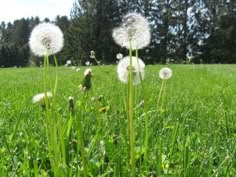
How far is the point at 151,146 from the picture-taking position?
2092mm

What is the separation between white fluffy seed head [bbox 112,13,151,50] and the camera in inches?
52.9

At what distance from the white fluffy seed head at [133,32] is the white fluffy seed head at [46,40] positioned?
0.53 feet

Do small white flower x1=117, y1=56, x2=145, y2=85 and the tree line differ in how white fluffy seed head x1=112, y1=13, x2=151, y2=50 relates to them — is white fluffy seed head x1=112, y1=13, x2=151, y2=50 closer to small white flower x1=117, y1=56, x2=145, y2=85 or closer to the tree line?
small white flower x1=117, y1=56, x2=145, y2=85

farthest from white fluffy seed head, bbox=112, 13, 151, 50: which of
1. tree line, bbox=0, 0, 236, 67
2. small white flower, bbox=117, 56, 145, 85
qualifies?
tree line, bbox=0, 0, 236, 67

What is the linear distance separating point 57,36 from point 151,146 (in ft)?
2.68

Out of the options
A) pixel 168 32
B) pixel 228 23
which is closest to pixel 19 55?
pixel 168 32

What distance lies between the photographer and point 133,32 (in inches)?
52.9

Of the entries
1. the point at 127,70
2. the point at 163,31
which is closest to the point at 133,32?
the point at 127,70

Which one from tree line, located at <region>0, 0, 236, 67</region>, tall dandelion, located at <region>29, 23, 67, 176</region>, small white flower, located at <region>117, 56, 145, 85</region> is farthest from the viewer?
tree line, located at <region>0, 0, 236, 67</region>

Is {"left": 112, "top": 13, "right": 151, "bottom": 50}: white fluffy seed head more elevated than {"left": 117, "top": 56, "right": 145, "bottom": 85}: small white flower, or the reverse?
{"left": 112, "top": 13, "right": 151, "bottom": 50}: white fluffy seed head

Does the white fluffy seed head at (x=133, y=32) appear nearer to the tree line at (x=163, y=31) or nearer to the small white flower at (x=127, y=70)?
the small white flower at (x=127, y=70)

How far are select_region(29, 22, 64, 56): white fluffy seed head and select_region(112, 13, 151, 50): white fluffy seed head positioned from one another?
0.16 m

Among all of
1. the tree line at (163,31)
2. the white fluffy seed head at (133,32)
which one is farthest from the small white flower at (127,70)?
the tree line at (163,31)

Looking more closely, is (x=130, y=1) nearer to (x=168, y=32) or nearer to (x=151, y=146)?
(x=168, y=32)
